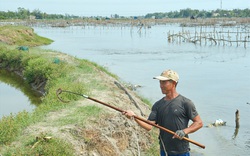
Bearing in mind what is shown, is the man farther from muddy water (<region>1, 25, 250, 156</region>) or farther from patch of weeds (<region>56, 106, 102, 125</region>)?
muddy water (<region>1, 25, 250, 156</region>)

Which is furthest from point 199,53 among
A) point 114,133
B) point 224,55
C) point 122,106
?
point 114,133

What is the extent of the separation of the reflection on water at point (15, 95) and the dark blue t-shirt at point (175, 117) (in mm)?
10797

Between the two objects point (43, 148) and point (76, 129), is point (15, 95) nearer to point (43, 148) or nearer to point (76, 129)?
point (76, 129)

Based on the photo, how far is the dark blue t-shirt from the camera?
4738mm

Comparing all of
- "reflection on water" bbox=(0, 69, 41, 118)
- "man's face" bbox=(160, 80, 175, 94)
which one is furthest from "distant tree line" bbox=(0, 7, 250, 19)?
"man's face" bbox=(160, 80, 175, 94)

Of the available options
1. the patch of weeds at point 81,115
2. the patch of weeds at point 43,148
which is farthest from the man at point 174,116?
the patch of weeds at point 81,115

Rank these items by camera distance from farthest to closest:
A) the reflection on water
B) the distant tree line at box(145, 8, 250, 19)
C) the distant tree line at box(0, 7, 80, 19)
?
the distant tree line at box(145, 8, 250, 19) < the distant tree line at box(0, 7, 80, 19) < the reflection on water

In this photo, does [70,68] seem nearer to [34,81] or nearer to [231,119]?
[34,81]

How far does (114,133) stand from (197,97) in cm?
1081

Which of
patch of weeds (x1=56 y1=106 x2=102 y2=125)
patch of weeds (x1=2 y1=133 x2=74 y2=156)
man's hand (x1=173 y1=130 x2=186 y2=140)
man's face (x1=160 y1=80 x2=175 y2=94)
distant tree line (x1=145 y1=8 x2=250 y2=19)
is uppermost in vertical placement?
distant tree line (x1=145 y1=8 x2=250 y2=19)

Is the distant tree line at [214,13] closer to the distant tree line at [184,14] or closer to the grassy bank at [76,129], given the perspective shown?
the distant tree line at [184,14]

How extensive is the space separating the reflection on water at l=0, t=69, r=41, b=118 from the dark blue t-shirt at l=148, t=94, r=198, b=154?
35.4 ft

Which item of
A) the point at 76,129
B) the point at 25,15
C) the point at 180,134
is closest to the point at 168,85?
the point at 180,134

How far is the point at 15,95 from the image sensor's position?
18375mm
